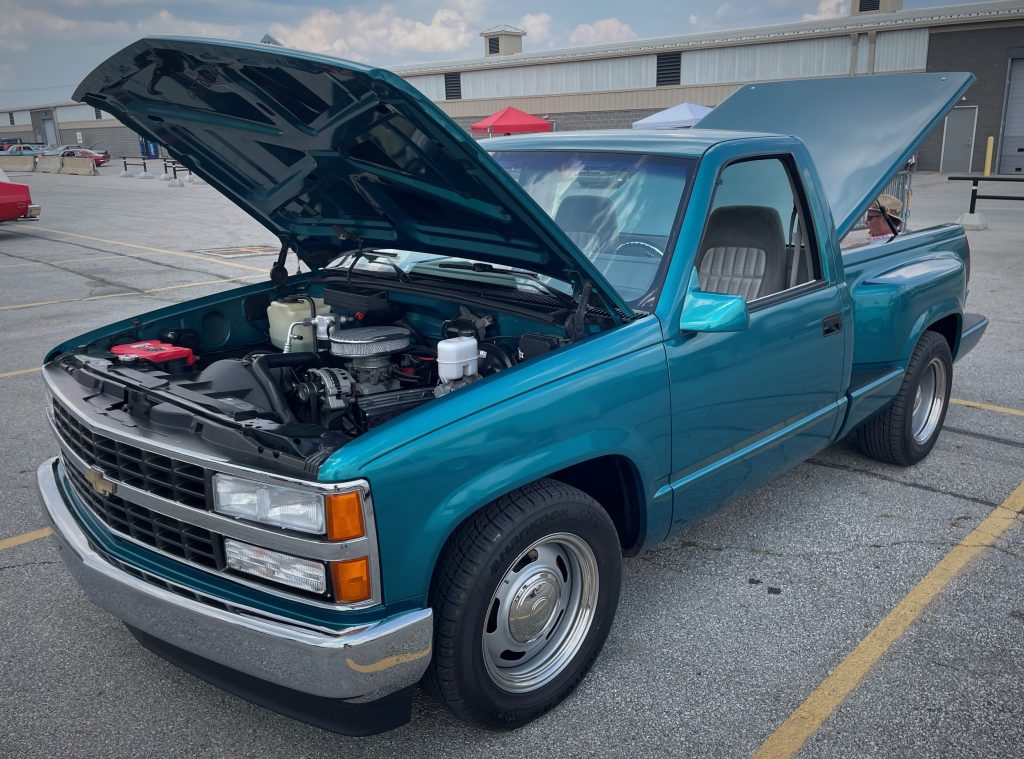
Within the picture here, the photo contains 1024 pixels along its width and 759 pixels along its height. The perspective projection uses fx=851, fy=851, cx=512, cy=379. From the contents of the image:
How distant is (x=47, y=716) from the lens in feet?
8.82

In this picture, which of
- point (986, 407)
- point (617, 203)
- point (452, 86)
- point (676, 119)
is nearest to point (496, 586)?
point (617, 203)

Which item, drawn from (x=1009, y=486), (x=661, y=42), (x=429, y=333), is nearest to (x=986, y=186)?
(x=661, y=42)

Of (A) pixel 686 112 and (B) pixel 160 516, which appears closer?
(B) pixel 160 516

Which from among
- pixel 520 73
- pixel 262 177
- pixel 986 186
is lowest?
pixel 986 186

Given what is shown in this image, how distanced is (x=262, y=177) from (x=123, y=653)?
1.84 m

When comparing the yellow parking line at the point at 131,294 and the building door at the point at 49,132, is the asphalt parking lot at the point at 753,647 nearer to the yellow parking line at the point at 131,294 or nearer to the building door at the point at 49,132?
the yellow parking line at the point at 131,294

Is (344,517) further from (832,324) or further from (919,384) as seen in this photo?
(919,384)

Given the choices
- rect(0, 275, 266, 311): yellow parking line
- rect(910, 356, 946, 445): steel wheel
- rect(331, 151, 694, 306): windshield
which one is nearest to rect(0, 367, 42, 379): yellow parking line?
rect(0, 275, 266, 311): yellow parking line

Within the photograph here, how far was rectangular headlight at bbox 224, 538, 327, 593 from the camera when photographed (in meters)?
2.15

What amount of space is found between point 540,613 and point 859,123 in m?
3.36

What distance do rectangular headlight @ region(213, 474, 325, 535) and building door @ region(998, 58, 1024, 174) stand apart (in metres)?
35.4

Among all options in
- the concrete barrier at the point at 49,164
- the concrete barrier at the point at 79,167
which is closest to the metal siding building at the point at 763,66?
the concrete barrier at the point at 79,167

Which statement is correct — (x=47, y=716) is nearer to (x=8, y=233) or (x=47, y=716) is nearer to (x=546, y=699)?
(x=546, y=699)

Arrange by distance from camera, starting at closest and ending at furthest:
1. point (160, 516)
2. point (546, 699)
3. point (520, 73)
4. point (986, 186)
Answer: point (160, 516)
point (546, 699)
point (986, 186)
point (520, 73)
